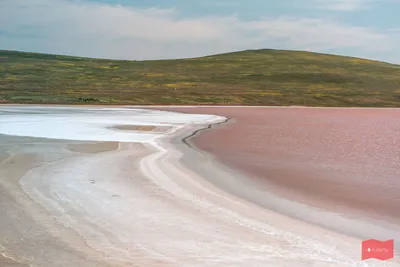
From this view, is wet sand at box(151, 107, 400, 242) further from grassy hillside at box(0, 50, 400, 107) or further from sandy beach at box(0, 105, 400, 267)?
grassy hillside at box(0, 50, 400, 107)

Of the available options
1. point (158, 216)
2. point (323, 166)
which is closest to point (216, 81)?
point (323, 166)

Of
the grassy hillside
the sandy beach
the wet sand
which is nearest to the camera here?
the sandy beach

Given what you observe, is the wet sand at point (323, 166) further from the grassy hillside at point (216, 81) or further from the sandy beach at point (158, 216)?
the grassy hillside at point (216, 81)

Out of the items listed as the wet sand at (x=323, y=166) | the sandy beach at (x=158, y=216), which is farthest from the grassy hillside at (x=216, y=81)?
the sandy beach at (x=158, y=216)

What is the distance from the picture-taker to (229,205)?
10352 mm

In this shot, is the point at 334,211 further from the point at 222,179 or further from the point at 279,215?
the point at 222,179

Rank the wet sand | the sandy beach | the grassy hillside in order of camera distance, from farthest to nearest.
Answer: the grassy hillside → the wet sand → the sandy beach

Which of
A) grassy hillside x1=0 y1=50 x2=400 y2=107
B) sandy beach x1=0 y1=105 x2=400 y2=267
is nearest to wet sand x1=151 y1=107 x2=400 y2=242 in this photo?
sandy beach x1=0 y1=105 x2=400 y2=267

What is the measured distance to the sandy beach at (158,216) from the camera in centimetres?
736

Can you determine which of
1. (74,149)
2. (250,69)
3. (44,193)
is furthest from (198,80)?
(44,193)

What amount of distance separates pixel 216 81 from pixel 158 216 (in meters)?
101

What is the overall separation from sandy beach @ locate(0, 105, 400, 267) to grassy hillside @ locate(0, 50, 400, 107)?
5147cm

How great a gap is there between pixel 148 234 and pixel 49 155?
9182 mm

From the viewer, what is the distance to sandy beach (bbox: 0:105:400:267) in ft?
24.2
